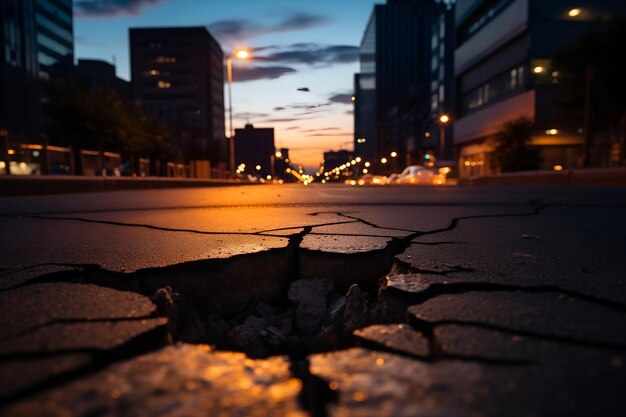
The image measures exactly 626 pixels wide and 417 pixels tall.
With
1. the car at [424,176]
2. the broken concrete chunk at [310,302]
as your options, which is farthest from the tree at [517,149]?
the broken concrete chunk at [310,302]

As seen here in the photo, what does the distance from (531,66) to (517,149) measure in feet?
24.4

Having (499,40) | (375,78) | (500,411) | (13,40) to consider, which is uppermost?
(375,78)

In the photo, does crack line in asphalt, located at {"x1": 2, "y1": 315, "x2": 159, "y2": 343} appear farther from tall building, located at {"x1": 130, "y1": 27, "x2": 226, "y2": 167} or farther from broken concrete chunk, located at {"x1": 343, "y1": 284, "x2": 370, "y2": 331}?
tall building, located at {"x1": 130, "y1": 27, "x2": 226, "y2": 167}

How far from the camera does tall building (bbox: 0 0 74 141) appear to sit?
66.0 m

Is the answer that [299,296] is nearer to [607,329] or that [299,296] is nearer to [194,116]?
[607,329]

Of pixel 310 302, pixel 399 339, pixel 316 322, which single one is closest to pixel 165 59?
pixel 310 302

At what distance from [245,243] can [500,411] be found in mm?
2292

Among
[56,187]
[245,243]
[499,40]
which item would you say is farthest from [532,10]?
[245,243]

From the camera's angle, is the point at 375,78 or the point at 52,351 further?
the point at 375,78

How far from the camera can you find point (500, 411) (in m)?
0.94

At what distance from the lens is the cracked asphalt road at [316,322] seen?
992 millimetres

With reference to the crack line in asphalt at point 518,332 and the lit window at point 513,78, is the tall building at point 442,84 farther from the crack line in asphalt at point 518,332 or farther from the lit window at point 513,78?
the crack line in asphalt at point 518,332

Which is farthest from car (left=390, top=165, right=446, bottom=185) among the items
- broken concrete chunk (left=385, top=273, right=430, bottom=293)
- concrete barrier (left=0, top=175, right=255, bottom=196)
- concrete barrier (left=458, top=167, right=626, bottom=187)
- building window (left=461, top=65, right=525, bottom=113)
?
broken concrete chunk (left=385, top=273, right=430, bottom=293)

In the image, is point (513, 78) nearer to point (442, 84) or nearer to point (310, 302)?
point (442, 84)
